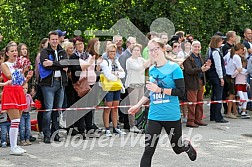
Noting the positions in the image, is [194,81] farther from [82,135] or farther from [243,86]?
[82,135]

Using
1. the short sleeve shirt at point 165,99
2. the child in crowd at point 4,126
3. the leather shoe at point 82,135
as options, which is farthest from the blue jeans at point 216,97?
the short sleeve shirt at point 165,99

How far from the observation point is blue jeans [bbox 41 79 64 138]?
10.1 metres

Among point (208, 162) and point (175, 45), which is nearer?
point (208, 162)

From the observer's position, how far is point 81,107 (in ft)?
36.0

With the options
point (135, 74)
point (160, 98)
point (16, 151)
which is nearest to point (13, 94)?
point (16, 151)

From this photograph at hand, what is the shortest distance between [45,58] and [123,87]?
1987mm

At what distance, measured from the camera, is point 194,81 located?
477 inches

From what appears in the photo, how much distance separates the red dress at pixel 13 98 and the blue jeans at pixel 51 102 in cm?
73

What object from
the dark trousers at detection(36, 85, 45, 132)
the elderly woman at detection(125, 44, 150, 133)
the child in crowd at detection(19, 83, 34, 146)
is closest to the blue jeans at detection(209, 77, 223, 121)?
the elderly woman at detection(125, 44, 150, 133)

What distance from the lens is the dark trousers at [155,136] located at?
7.16 m

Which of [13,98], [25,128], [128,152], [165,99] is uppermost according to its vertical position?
[165,99]

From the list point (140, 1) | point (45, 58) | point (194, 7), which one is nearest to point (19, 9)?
point (140, 1)

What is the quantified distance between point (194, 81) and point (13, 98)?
4.42m

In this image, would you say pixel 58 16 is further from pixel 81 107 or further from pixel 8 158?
pixel 8 158
